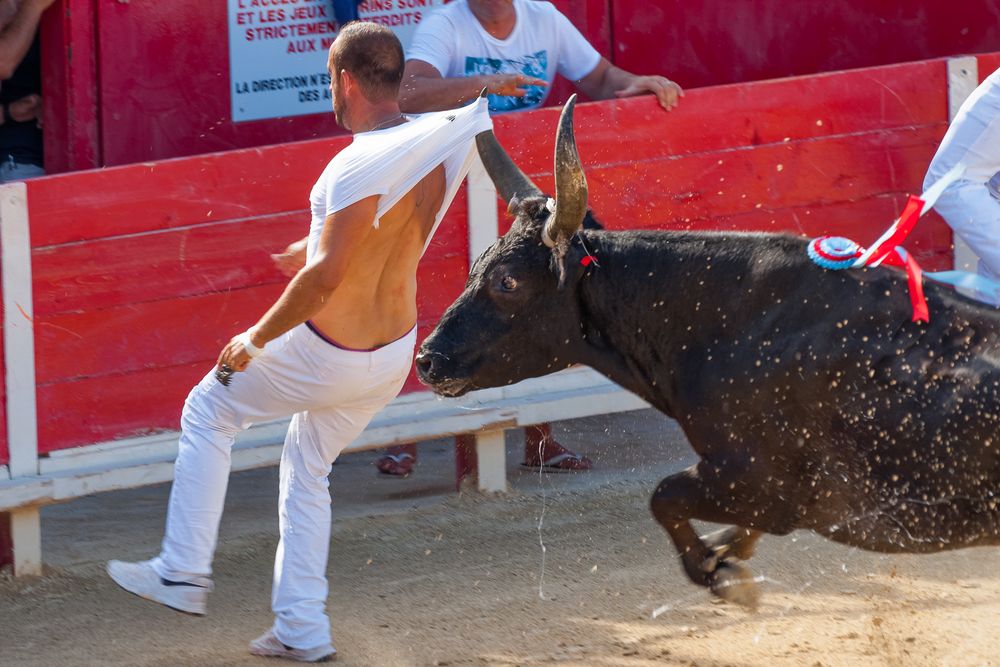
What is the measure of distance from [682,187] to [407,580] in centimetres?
204

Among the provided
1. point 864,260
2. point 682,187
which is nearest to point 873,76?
point 682,187

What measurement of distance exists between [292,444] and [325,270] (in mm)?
716

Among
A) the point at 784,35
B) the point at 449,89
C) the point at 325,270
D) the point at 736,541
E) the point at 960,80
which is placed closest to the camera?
the point at 325,270

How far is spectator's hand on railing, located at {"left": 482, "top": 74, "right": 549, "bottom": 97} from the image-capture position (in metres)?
5.94

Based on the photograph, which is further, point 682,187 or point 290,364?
point 682,187

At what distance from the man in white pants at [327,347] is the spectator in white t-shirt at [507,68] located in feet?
4.11

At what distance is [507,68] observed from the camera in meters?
6.35

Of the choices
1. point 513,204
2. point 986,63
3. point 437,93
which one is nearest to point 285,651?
point 513,204

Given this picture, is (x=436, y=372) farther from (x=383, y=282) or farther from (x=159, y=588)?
(x=159, y=588)

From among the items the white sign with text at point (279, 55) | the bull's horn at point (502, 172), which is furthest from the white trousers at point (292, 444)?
the white sign with text at point (279, 55)

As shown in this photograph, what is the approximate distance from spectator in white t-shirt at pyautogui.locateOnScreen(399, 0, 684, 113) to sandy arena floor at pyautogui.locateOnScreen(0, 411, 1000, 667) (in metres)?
1.58

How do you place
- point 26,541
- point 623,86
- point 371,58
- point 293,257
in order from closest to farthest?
point 371,58 → point 293,257 → point 26,541 → point 623,86

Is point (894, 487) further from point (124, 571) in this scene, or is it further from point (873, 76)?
point (873, 76)

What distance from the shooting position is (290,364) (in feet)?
14.7
